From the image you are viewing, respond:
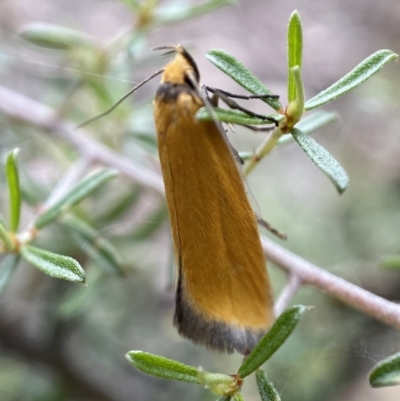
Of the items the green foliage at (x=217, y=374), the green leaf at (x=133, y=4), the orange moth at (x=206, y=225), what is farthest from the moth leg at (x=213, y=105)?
the green leaf at (x=133, y=4)

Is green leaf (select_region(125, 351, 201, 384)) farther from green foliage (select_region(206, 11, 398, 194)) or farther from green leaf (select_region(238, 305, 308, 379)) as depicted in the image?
green foliage (select_region(206, 11, 398, 194))

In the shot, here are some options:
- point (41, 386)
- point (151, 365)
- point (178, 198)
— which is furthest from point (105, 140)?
point (151, 365)

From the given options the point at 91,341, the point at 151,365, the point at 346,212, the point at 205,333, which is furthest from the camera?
the point at 346,212

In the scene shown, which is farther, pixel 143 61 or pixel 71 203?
pixel 143 61

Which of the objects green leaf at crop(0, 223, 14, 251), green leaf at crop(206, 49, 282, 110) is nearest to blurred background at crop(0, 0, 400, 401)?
green leaf at crop(0, 223, 14, 251)

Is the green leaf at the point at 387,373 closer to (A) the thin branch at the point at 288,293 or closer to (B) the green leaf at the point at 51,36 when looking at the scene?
(A) the thin branch at the point at 288,293

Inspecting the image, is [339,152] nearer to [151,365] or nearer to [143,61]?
[143,61]

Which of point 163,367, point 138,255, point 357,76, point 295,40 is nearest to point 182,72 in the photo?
point 295,40

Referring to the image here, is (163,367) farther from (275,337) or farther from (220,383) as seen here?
(275,337)
